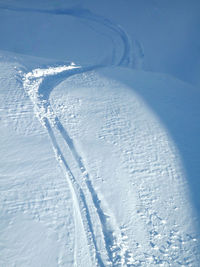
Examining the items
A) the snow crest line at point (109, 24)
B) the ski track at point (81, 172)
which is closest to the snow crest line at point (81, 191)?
the ski track at point (81, 172)

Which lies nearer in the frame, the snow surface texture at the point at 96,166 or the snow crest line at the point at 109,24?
the snow surface texture at the point at 96,166

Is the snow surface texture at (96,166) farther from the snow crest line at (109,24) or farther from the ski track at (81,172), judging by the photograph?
the snow crest line at (109,24)

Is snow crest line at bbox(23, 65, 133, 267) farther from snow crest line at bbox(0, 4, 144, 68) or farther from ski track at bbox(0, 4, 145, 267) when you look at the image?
snow crest line at bbox(0, 4, 144, 68)

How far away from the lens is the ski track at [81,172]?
139cm

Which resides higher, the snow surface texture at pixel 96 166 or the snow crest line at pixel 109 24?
the snow crest line at pixel 109 24

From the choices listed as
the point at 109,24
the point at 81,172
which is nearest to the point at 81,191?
the point at 81,172

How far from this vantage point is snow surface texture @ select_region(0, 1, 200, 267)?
4.55 ft

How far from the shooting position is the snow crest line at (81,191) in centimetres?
138

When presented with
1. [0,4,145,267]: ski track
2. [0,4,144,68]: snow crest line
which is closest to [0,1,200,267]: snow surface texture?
[0,4,145,267]: ski track

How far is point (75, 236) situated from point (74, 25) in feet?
9.02

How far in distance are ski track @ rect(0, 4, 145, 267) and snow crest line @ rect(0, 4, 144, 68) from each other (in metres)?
0.04

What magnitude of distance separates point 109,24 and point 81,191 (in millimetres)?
2515

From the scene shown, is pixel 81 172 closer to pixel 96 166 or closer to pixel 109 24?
pixel 96 166

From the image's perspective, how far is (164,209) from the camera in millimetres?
1547
